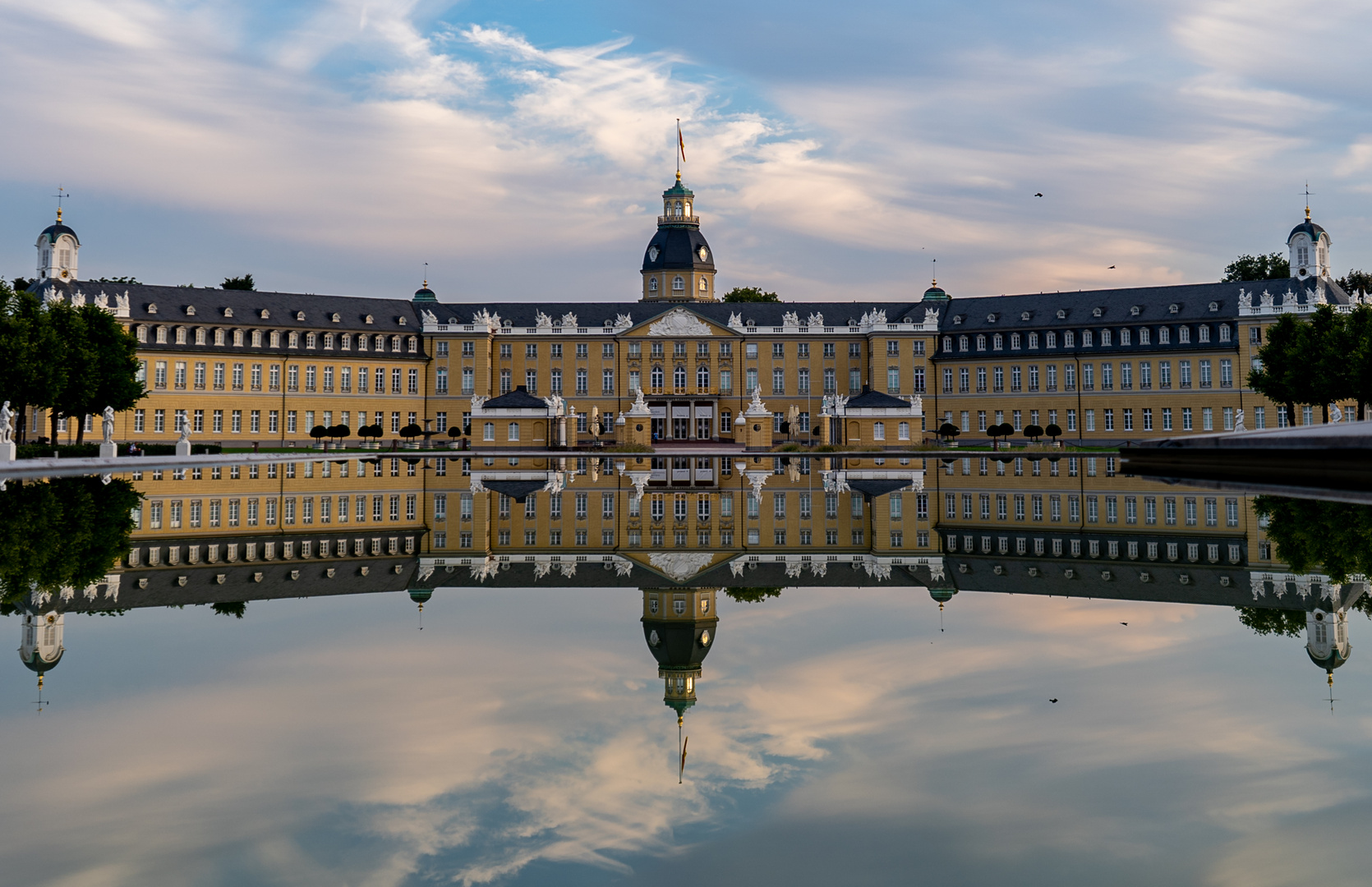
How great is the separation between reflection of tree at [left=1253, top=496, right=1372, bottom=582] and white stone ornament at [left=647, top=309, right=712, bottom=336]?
70.0 metres

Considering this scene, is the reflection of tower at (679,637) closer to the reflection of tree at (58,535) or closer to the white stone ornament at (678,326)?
the reflection of tree at (58,535)

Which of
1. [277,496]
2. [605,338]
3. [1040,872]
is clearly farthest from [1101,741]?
[605,338]

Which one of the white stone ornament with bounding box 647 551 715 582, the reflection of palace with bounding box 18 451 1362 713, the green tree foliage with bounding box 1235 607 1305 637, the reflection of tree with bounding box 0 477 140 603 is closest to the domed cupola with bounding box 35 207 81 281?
the reflection of palace with bounding box 18 451 1362 713

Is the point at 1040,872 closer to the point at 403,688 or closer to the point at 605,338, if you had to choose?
the point at 403,688

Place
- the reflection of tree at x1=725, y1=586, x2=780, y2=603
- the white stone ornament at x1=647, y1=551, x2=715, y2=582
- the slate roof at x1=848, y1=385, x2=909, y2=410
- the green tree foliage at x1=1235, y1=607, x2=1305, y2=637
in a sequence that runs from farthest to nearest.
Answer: the slate roof at x1=848, y1=385, x2=909, y2=410, the white stone ornament at x1=647, y1=551, x2=715, y2=582, the reflection of tree at x1=725, y1=586, x2=780, y2=603, the green tree foliage at x1=1235, y1=607, x2=1305, y2=637

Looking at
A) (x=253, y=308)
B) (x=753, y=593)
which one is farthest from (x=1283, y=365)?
(x=253, y=308)

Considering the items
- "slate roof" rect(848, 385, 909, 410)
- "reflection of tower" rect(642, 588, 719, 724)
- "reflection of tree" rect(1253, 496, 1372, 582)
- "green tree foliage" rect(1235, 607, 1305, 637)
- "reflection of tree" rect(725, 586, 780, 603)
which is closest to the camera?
"reflection of tower" rect(642, 588, 719, 724)

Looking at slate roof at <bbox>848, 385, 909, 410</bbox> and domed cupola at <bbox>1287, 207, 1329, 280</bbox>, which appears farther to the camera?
domed cupola at <bbox>1287, 207, 1329, 280</bbox>

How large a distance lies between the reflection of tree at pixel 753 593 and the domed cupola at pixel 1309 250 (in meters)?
86.6

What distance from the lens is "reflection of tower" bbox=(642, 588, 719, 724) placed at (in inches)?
252

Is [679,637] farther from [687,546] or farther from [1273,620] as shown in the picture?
[687,546]

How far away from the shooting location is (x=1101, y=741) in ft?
17.8

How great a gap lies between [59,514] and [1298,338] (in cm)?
6146

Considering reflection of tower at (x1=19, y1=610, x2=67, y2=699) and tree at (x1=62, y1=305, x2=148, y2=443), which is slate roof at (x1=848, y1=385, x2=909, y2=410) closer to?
tree at (x1=62, y1=305, x2=148, y2=443)
